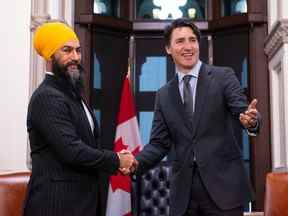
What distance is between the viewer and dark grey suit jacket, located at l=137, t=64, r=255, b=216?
224cm

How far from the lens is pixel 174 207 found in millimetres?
2305

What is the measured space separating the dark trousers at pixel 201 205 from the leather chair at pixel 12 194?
119cm

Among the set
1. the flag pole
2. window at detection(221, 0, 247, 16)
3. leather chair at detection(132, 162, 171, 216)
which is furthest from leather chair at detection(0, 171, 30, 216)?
window at detection(221, 0, 247, 16)

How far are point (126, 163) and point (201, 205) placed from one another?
542mm

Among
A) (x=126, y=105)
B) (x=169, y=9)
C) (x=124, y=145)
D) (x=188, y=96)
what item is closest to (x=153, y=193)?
(x=124, y=145)

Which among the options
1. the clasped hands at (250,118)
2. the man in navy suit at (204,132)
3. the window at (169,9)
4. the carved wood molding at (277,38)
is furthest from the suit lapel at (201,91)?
the window at (169,9)

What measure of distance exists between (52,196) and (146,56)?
292cm

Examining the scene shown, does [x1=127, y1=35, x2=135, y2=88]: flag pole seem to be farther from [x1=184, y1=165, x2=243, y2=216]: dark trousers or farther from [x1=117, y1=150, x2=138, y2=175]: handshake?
[x1=184, y1=165, x2=243, y2=216]: dark trousers

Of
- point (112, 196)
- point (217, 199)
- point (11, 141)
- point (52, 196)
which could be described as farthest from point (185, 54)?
point (112, 196)

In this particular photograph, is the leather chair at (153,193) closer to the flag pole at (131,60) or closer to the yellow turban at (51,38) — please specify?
the flag pole at (131,60)

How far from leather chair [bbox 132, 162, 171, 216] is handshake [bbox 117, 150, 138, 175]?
195 centimetres

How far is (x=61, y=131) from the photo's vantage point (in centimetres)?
217

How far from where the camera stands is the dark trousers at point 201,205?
7.24ft

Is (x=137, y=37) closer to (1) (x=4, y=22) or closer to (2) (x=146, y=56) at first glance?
(2) (x=146, y=56)
